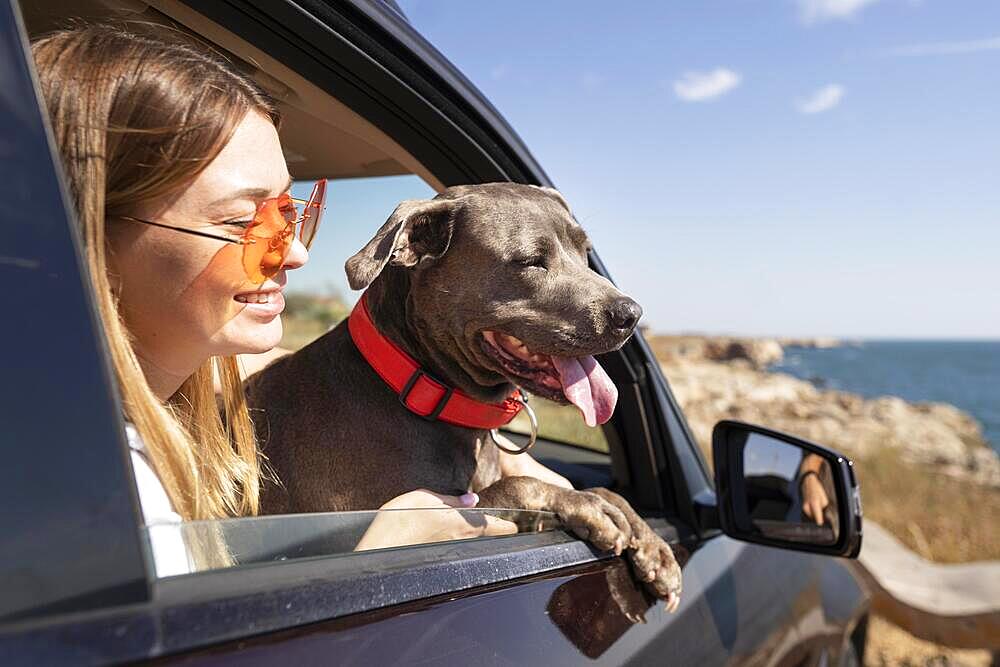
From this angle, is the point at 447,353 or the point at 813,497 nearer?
the point at 447,353

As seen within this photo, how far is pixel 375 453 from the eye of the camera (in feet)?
7.73

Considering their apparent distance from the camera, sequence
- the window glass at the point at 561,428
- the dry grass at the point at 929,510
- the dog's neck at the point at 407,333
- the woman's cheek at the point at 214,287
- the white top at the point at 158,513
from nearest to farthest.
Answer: the white top at the point at 158,513 → the woman's cheek at the point at 214,287 → the dog's neck at the point at 407,333 → the window glass at the point at 561,428 → the dry grass at the point at 929,510

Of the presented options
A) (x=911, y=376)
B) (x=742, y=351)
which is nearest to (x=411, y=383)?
(x=742, y=351)

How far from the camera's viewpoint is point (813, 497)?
2670 mm

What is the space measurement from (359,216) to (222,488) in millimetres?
1159

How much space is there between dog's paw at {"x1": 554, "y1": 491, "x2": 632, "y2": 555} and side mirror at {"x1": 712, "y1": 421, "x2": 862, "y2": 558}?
0.58 meters

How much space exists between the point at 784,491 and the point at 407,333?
1193mm

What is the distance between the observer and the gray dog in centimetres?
235

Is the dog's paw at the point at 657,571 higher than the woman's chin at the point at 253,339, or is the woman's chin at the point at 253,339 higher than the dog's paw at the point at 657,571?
the woman's chin at the point at 253,339

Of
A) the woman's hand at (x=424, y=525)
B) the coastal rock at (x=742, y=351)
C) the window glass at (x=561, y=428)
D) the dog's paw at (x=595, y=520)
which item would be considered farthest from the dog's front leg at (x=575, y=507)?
the coastal rock at (x=742, y=351)

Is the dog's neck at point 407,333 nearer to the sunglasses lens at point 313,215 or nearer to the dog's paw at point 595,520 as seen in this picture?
the sunglasses lens at point 313,215

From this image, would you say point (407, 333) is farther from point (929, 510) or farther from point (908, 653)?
point (929, 510)

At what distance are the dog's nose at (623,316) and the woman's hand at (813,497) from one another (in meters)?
0.77

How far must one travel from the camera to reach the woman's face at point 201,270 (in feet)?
5.35
